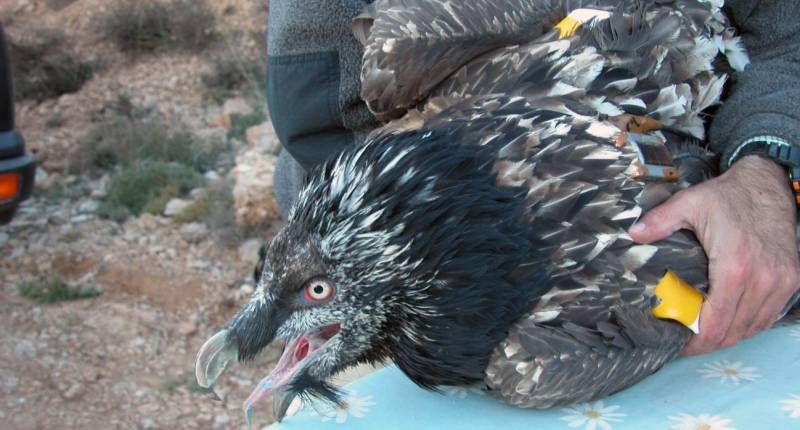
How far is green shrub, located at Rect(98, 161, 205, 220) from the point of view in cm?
645

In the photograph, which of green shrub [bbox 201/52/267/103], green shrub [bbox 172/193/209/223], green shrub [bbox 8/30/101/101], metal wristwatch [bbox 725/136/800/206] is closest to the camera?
metal wristwatch [bbox 725/136/800/206]

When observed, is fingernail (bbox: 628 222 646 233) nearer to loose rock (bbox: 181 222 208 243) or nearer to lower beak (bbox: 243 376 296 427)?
lower beak (bbox: 243 376 296 427)

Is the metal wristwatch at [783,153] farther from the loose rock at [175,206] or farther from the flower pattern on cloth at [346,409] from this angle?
the loose rock at [175,206]

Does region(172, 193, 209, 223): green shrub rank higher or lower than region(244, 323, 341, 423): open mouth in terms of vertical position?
lower

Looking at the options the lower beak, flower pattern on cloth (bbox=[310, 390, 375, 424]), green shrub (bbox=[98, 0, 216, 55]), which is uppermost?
flower pattern on cloth (bbox=[310, 390, 375, 424])

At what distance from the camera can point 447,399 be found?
2.09 metres

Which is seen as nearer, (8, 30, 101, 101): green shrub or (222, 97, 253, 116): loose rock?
(222, 97, 253, 116): loose rock

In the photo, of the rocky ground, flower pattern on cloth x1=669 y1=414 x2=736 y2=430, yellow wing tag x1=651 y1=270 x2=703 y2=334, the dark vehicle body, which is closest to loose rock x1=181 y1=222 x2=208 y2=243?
the rocky ground

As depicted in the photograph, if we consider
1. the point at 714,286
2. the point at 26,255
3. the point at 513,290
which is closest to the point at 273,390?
the point at 513,290

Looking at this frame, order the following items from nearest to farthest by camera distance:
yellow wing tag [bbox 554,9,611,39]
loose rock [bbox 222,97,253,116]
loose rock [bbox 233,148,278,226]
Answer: yellow wing tag [bbox 554,9,611,39] → loose rock [bbox 233,148,278,226] → loose rock [bbox 222,97,253,116]

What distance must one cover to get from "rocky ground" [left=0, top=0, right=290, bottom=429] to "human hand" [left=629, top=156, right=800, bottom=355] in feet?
6.44

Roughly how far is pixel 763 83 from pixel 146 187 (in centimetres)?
523

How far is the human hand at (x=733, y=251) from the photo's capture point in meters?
2.10

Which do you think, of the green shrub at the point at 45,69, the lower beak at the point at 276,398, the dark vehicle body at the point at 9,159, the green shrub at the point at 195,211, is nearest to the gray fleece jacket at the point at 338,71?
the lower beak at the point at 276,398
